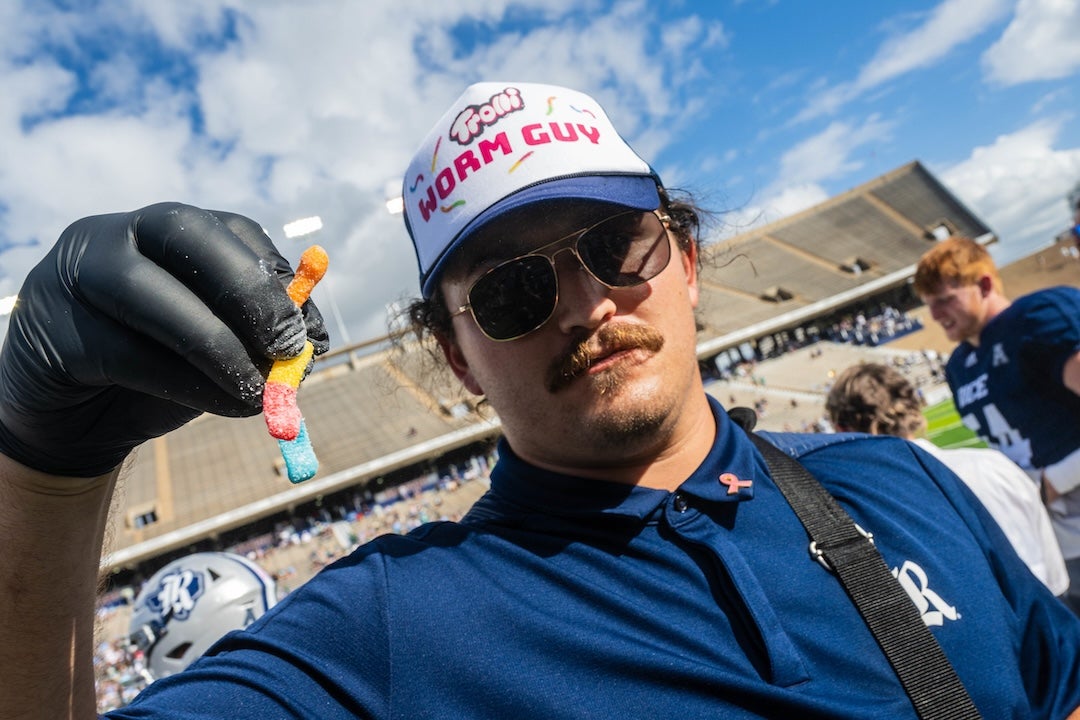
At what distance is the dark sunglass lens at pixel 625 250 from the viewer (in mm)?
1619

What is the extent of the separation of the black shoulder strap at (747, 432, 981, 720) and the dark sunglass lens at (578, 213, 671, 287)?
2.13ft

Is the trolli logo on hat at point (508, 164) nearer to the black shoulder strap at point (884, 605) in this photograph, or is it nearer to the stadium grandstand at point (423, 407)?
the black shoulder strap at point (884, 605)

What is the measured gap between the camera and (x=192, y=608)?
4469mm

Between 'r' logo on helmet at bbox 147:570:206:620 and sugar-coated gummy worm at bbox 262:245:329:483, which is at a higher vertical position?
sugar-coated gummy worm at bbox 262:245:329:483

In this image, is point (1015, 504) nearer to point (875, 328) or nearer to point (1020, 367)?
point (1020, 367)

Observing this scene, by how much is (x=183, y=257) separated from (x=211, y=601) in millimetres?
4232

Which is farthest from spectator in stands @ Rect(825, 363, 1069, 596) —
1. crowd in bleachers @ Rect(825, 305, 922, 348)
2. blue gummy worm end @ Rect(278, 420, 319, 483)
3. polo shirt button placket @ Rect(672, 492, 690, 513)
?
crowd in bleachers @ Rect(825, 305, 922, 348)

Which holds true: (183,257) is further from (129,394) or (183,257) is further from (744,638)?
(744,638)

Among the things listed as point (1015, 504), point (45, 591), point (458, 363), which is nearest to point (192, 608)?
point (458, 363)

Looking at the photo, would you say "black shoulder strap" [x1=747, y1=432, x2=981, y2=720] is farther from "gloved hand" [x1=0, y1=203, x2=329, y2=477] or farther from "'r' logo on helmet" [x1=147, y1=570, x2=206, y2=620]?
"'r' logo on helmet" [x1=147, y1=570, x2=206, y2=620]

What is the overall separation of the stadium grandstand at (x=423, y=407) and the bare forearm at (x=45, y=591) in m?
19.1

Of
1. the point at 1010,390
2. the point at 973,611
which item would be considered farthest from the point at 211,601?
the point at 1010,390

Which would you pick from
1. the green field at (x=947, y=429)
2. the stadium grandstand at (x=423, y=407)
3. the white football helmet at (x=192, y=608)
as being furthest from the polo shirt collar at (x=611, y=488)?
the stadium grandstand at (x=423, y=407)

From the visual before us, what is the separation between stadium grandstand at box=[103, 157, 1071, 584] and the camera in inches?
1111
